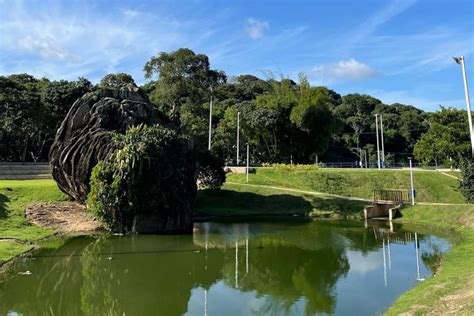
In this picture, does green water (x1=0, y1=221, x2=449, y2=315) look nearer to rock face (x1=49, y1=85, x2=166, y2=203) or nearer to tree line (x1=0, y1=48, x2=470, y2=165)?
rock face (x1=49, y1=85, x2=166, y2=203)

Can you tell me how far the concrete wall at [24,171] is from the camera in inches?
1961

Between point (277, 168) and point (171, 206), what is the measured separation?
2786 cm

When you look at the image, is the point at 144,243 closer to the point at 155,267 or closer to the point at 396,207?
the point at 155,267

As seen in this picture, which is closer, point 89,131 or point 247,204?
point 89,131

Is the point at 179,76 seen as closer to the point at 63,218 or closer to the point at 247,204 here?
the point at 247,204

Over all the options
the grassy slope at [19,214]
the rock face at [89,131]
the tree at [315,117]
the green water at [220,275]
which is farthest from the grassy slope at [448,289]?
the tree at [315,117]

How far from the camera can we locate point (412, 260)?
22953mm

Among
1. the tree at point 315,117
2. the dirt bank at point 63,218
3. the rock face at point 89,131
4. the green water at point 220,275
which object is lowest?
the green water at point 220,275

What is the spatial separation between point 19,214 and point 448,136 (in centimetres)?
4046

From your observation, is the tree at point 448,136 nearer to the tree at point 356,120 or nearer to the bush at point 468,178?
the bush at point 468,178

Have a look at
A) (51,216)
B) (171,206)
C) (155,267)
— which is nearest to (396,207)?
(171,206)

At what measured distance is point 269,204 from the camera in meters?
46.2

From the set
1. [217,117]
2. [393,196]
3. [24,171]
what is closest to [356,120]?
[217,117]

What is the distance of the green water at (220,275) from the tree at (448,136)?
62.6 feet
